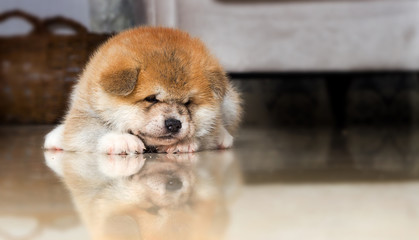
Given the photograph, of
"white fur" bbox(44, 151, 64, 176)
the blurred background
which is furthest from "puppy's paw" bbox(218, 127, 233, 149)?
"white fur" bbox(44, 151, 64, 176)

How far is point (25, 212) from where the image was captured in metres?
0.77

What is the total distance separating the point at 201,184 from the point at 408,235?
0.43 meters

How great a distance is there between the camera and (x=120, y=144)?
1405 mm

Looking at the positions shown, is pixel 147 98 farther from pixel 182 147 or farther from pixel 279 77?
pixel 279 77

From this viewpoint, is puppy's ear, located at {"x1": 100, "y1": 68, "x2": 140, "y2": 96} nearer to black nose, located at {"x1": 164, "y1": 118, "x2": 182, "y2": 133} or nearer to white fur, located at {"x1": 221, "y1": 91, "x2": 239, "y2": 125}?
black nose, located at {"x1": 164, "y1": 118, "x2": 182, "y2": 133}

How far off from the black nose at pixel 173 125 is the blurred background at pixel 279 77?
185 millimetres

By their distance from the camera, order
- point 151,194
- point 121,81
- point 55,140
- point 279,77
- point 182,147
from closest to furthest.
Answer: point 151,194
point 121,81
point 182,147
point 55,140
point 279,77

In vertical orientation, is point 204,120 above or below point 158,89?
below

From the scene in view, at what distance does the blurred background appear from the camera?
1.21 meters

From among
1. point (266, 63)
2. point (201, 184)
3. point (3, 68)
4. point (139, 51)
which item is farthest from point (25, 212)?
point (3, 68)

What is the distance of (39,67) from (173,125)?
1.49 m

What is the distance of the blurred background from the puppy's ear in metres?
0.25

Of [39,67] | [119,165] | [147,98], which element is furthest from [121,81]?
[39,67]

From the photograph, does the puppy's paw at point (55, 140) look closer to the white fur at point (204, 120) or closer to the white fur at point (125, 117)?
the white fur at point (125, 117)
